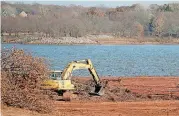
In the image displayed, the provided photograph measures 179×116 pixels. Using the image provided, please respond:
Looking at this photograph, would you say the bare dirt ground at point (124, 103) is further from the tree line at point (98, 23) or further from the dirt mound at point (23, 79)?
the tree line at point (98, 23)

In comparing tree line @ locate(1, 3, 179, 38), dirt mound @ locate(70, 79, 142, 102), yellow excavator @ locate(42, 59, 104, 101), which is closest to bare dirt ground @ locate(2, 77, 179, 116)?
dirt mound @ locate(70, 79, 142, 102)

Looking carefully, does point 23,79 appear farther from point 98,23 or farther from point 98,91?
point 98,23

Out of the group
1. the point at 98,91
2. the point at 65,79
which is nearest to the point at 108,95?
the point at 98,91

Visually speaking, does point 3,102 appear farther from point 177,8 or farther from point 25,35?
point 177,8

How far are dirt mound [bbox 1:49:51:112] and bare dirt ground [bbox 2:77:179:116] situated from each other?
427mm

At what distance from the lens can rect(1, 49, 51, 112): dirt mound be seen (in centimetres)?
1720

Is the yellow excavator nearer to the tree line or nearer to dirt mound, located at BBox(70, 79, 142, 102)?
dirt mound, located at BBox(70, 79, 142, 102)

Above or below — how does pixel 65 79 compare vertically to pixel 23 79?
below

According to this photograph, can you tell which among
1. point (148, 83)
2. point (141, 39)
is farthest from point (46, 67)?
point (141, 39)

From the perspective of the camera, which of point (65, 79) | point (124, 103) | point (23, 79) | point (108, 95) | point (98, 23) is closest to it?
point (23, 79)

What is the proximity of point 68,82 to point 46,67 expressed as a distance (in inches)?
201

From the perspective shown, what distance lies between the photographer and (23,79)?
706 inches

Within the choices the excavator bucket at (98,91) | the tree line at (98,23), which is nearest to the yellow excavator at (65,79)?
the excavator bucket at (98,91)

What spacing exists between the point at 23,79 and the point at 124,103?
706 cm
